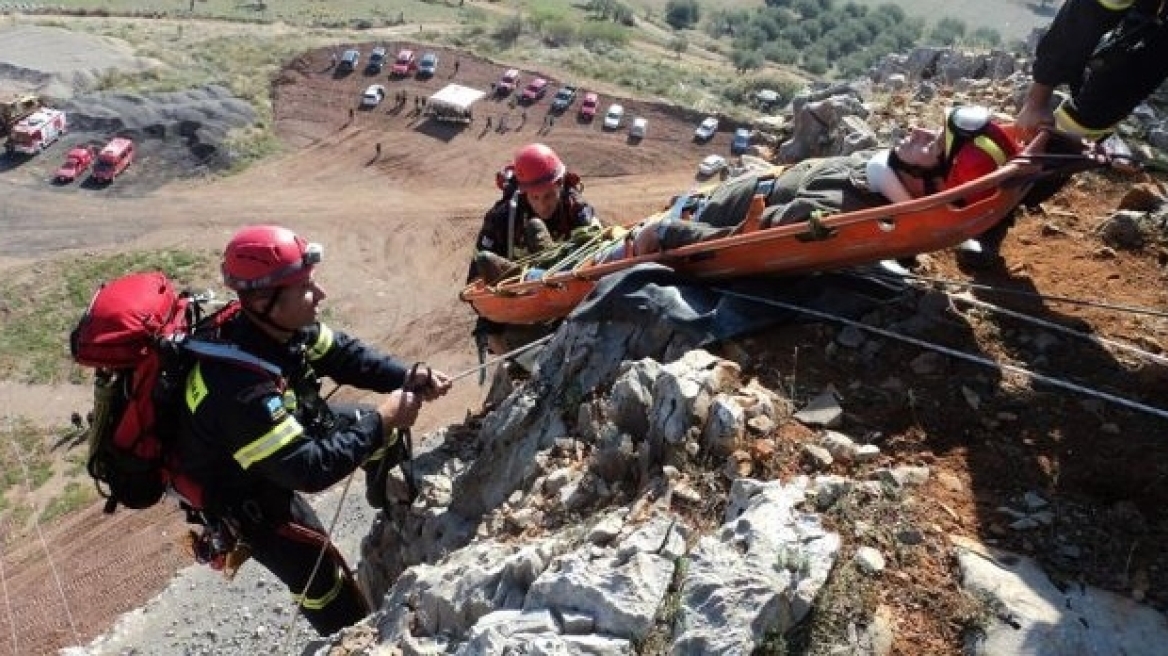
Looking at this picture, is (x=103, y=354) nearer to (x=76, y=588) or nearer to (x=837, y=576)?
(x=837, y=576)

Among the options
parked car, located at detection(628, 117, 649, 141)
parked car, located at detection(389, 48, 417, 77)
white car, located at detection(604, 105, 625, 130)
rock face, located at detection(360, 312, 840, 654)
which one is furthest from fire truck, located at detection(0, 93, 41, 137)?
rock face, located at detection(360, 312, 840, 654)

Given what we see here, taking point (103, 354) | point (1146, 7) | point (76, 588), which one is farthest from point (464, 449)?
point (76, 588)

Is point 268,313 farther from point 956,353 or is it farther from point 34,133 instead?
point 34,133

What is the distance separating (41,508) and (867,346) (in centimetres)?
1459

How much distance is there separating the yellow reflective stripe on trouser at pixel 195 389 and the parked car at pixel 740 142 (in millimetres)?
24725

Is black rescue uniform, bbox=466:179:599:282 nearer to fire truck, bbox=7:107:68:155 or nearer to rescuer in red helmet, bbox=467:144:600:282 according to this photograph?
rescuer in red helmet, bbox=467:144:600:282

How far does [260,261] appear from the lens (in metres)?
5.20

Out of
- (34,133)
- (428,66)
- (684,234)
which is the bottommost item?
(34,133)

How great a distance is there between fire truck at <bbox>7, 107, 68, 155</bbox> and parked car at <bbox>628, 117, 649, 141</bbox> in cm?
1754

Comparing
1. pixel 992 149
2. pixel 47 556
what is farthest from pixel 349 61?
pixel 992 149

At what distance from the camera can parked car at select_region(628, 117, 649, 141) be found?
98.3 feet

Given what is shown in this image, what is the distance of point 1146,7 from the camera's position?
547 cm

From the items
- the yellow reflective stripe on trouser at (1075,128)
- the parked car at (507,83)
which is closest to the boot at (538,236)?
the yellow reflective stripe on trouser at (1075,128)

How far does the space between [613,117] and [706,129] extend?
3.00 meters
